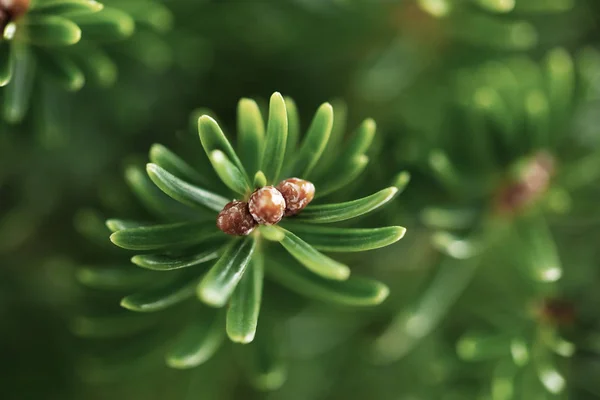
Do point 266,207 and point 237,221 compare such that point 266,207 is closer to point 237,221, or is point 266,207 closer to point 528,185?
point 237,221

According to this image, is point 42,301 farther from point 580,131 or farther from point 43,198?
point 580,131

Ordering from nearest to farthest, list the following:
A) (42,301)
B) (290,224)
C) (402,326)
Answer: (290,224), (402,326), (42,301)

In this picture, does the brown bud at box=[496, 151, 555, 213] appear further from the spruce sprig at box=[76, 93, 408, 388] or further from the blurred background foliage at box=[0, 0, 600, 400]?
the spruce sprig at box=[76, 93, 408, 388]

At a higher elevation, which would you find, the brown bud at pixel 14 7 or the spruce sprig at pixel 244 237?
the brown bud at pixel 14 7

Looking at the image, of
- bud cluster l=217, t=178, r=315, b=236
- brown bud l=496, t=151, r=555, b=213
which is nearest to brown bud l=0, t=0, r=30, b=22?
bud cluster l=217, t=178, r=315, b=236

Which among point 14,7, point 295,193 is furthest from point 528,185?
point 14,7

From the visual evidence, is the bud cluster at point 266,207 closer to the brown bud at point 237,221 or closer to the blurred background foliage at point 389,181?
the brown bud at point 237,221

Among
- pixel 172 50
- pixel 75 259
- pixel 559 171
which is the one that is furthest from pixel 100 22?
pixel 559 171

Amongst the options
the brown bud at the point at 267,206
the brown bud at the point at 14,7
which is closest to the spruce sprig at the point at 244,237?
the brown bud at the point at 267,206
